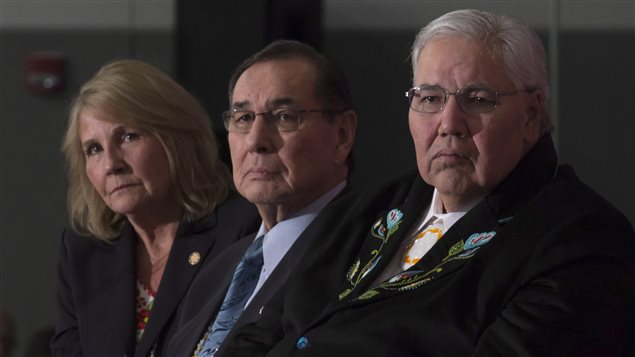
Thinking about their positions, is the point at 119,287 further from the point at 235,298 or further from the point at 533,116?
the point at 533,116

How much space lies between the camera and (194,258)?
427 centimetres

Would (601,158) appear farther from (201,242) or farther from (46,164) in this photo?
(46,164)

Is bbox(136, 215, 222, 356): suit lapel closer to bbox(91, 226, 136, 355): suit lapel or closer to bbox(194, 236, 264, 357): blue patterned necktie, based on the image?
bbox(91, 226, 136, 355): suit lapel

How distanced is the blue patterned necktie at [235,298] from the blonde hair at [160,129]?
2.11ft

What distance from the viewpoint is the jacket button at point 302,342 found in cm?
305

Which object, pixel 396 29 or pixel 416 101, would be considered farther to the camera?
pixel 396 29

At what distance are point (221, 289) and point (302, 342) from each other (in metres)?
0.85

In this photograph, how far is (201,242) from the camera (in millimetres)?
4301

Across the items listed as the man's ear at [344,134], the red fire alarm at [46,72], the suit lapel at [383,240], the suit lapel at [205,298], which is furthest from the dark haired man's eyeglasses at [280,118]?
the red fire alarm at [46,72]

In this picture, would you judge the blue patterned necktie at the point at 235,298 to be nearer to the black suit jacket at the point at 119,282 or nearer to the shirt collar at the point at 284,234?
the shirt collar at the point at 284,234

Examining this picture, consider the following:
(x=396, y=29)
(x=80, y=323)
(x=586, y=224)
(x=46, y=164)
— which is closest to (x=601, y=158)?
(x=396, y=29)

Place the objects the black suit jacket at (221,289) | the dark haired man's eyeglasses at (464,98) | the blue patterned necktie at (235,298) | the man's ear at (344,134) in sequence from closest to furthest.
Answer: the dark haired man's eyeglasses at (464,98), the black suit jacket at (221,289), the blue patterned necktie at (235,298), the man's ear at (344,134)

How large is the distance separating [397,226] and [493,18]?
0.61 metres

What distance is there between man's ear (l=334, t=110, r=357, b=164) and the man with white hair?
494mm
